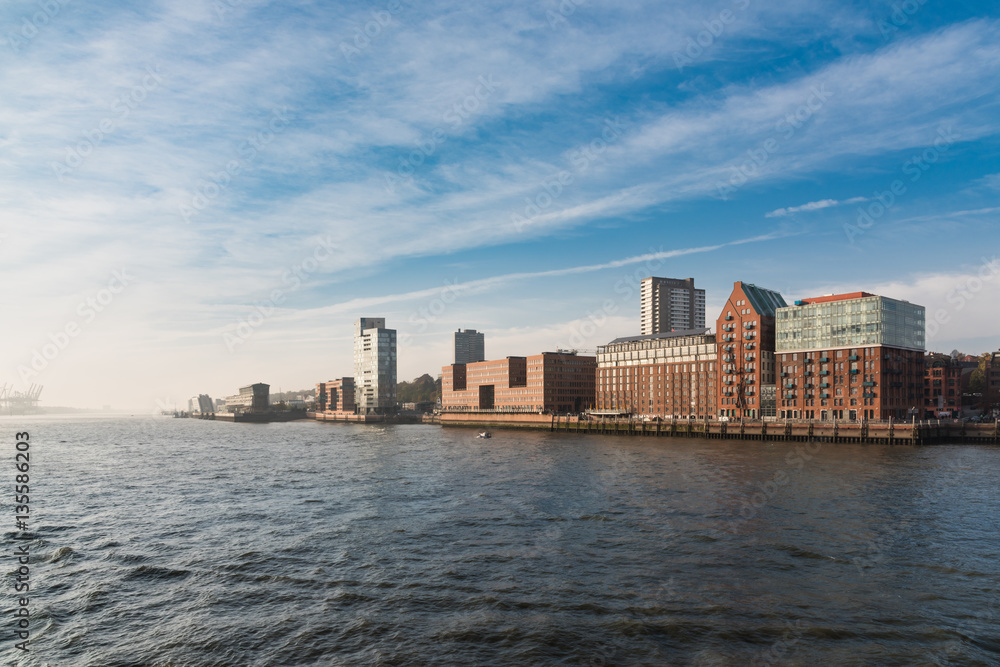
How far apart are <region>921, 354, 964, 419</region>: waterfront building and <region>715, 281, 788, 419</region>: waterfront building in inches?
1756

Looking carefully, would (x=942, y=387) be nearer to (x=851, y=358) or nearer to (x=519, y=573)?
(x=851, y=358)

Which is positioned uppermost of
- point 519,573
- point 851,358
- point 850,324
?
point 850,324

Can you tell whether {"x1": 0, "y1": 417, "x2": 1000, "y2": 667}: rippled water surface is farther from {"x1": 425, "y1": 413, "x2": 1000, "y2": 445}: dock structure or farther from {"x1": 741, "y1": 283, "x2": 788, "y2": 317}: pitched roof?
{"x1": 741, "y1": 283, "x2": 788, "y2": 317}: pitched roof

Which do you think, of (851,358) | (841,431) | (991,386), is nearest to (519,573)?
(841,431)

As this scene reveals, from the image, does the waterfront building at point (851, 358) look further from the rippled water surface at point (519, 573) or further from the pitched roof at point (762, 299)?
the rippled water surface at point (519, 573)

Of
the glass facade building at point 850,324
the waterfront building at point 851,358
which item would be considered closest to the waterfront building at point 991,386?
the waterfront building at point 851,358

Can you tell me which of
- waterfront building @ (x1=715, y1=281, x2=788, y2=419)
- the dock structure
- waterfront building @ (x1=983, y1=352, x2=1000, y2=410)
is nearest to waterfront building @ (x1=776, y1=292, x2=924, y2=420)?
waterfront building @ (x1=715, y1=281, x2=788, y2=419)

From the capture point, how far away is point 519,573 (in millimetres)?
34750

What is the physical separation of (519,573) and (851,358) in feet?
464

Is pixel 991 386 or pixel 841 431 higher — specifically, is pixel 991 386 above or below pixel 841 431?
above

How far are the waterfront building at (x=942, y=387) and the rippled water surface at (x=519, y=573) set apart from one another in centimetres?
12134

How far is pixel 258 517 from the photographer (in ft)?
169

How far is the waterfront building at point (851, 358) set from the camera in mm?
144750

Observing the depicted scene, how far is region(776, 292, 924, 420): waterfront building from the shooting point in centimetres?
14475
